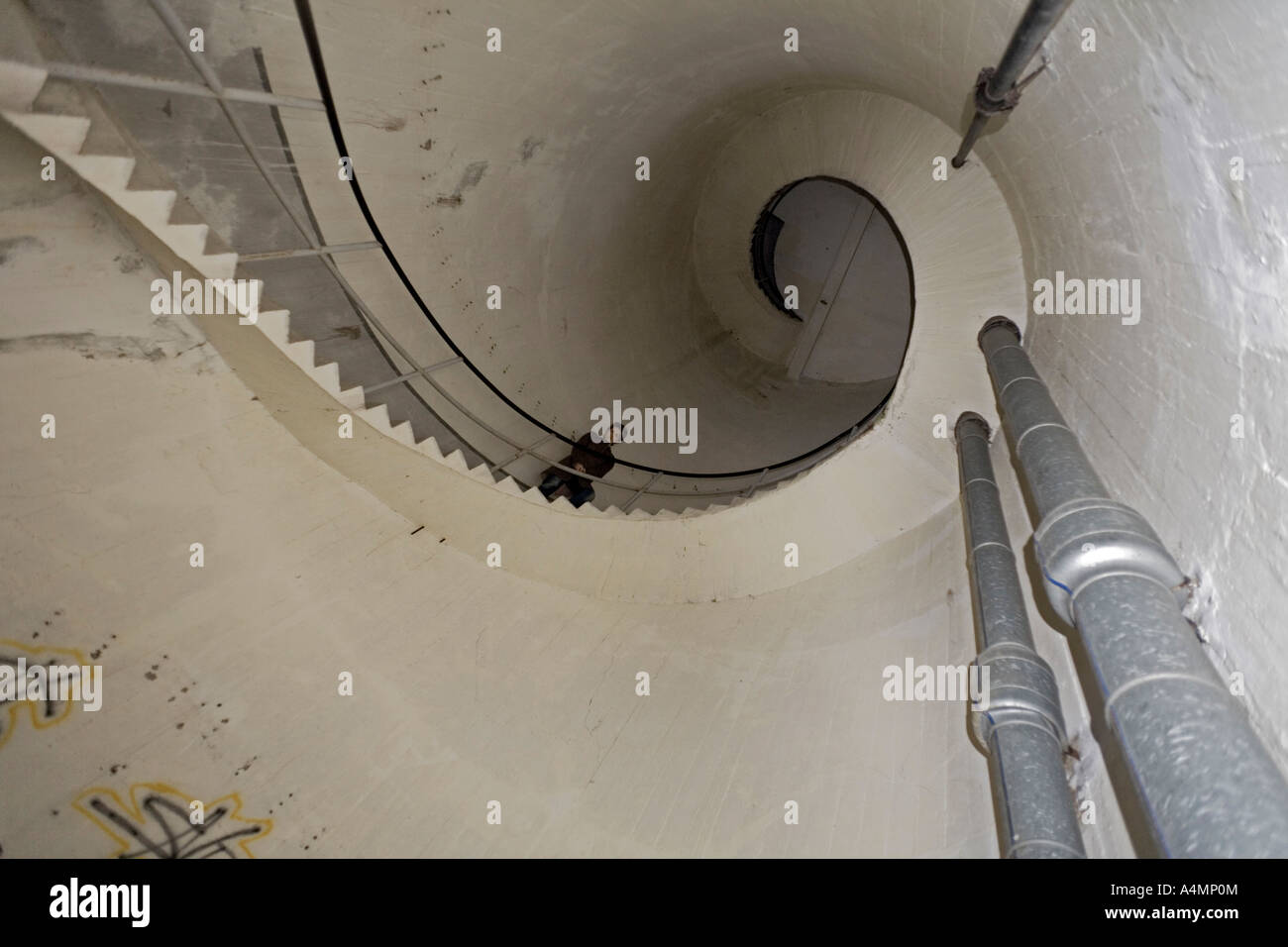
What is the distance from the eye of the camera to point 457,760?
Result: 3.98 m

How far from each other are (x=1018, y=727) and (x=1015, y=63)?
98.9 inches

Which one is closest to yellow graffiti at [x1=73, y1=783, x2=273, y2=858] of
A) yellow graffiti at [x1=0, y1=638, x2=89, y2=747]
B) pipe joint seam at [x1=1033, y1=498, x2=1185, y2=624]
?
yellow graffiti at [x1=0, y1=638, x2=89, y2=747]

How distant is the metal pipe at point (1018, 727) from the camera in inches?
94.3

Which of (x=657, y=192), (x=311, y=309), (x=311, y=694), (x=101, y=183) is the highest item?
(x=657, y=192)

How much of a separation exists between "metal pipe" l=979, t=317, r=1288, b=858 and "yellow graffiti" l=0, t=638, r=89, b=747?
3.75m

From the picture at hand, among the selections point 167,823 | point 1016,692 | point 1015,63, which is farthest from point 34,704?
point 1015,63

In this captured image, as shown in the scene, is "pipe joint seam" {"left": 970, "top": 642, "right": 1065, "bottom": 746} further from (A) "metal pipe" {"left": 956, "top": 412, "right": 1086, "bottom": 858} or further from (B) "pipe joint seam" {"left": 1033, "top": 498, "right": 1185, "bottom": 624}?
(B) "pipe joint seam" {"left": 1033, "top": 498, "right": 1185, "bottom": 624}

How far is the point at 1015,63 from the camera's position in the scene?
2.94m

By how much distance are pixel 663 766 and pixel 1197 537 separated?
2.88m

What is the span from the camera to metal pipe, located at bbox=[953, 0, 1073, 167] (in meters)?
2.46

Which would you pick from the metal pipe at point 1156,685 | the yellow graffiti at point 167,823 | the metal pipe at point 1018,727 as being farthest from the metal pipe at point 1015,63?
the yellow graffiti at point 167,823

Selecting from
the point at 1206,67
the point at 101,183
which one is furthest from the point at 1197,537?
the point at 101,183

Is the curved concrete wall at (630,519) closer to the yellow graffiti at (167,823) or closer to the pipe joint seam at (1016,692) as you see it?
the yellow graffiti at (167,823)
